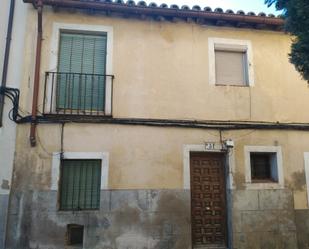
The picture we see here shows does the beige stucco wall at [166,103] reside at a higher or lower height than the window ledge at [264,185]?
higher

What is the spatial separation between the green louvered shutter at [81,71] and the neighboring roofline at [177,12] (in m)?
0.65

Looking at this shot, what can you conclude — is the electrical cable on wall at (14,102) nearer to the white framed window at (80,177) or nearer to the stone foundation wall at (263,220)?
the white framed window at (80,177)

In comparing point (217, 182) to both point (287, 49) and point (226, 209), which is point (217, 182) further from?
point (287, 49)

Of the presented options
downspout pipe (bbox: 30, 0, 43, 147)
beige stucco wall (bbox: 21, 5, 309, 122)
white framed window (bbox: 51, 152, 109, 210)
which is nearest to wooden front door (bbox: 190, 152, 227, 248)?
beige stucco wall (bbox: 21, 5, 309, 122)

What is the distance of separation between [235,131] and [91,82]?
3.41m

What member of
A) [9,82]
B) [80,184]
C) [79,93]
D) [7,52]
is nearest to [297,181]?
[80,184]

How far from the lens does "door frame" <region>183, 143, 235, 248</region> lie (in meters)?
7.08

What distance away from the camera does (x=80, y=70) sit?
7.29m

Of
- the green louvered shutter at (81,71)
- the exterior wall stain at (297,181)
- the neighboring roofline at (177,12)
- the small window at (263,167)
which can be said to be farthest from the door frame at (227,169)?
the neighboring roofline at (177,12)

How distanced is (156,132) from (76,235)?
8.81 ft

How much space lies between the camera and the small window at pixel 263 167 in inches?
298

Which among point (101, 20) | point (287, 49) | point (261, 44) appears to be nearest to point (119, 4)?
point (101, 20)

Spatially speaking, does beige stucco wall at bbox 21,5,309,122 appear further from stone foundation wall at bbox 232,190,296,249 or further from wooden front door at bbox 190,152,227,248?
stone foundation wall at bbox 232,190,296,249

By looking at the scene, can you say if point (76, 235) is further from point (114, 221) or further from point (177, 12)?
point (177, 12)
